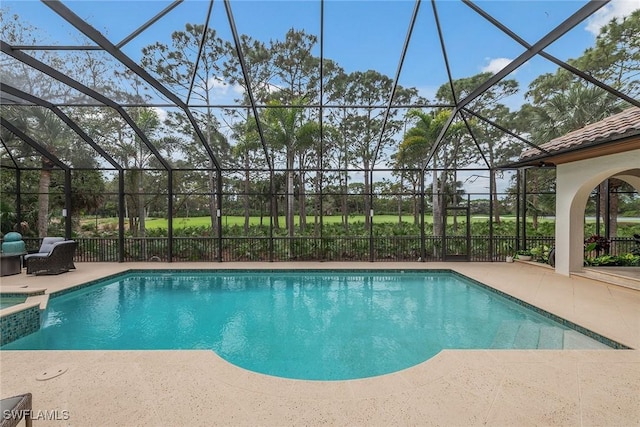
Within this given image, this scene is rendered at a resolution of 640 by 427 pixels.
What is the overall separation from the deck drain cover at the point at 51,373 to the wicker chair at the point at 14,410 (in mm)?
Result: 1283

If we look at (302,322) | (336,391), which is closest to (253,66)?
(302,322)

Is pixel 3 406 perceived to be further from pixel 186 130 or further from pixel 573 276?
pixel 186 130

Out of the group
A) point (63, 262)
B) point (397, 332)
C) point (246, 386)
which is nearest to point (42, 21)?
point (63, 262)

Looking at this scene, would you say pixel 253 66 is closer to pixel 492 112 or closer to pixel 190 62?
pixel 190 62

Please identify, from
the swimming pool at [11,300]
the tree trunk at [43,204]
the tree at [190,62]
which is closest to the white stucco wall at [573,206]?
the tree at [190,62]

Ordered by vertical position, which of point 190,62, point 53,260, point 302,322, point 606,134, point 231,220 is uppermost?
point 190,62

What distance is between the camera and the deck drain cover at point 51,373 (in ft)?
9.43

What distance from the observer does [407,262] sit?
9.72 metres

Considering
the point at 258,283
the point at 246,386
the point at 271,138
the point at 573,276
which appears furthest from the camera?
the point at 271,138

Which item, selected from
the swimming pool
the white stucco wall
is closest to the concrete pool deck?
the swimming pool

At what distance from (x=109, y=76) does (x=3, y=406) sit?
11.0 m

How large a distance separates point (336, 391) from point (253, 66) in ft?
45.0

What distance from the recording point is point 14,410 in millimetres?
1715

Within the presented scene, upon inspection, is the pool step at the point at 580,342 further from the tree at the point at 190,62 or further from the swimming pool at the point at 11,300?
the tree at the point at 190,62
